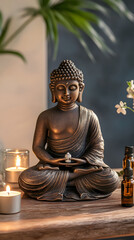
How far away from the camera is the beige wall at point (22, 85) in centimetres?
265

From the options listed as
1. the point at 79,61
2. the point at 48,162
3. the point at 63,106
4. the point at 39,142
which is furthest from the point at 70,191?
the point at 79,61

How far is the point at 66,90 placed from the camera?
1464 mm

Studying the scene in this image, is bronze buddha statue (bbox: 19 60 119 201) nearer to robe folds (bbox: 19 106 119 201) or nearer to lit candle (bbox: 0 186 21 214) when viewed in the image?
robe folds (bbox: 19 106 119 201)

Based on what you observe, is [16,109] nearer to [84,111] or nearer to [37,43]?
[37,43]

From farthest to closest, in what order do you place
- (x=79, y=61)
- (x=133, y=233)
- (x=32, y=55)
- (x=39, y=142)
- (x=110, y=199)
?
(x=79, y=61) → (x=32, y=55) → (x=39, y=142) → (x=110, y=199) → (x=133, y=233)

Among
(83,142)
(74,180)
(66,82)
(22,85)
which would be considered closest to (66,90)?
(66,82)

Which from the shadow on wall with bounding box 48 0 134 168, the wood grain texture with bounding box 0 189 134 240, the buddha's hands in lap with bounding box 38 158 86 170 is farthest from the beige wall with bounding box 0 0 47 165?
the wood grain texture with bounding box 0 189 134 240

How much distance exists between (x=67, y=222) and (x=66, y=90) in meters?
0.57

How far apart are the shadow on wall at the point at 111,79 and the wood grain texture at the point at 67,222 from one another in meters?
2.12

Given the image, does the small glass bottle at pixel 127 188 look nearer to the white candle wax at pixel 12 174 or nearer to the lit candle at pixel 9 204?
the lit candle at pixel 9 204

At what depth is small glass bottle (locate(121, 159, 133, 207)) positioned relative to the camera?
126 centimetres

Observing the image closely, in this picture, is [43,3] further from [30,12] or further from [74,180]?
[74,180]

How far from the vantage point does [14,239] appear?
1028 millimetres

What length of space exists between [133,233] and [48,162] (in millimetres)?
431
